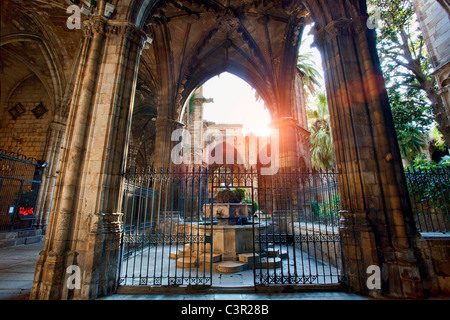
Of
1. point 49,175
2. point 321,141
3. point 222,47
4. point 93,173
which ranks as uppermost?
point 222,47

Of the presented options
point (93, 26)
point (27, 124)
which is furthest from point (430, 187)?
point (27, 124)

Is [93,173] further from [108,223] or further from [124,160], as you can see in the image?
[108,223]

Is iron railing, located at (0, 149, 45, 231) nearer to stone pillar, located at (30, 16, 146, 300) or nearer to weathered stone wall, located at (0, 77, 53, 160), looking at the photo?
weathered stone wall, located at (0, 77, 53, 160)

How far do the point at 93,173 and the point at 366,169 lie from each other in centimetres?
584

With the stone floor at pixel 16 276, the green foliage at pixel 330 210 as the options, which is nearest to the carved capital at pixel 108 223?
the stone floor at pixel 16 276

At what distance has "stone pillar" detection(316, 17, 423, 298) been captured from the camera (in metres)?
4.11

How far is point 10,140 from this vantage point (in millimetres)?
12695

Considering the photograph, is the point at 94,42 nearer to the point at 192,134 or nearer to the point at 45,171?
the point at 45,171

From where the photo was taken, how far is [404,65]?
34.7 feet

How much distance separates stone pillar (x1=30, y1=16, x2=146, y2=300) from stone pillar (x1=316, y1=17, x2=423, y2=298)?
4.92 m

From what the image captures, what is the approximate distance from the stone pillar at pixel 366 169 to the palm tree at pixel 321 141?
44.7 ft

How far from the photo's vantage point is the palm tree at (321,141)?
61.5 ft

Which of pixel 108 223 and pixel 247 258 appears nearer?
pixel 108 223
